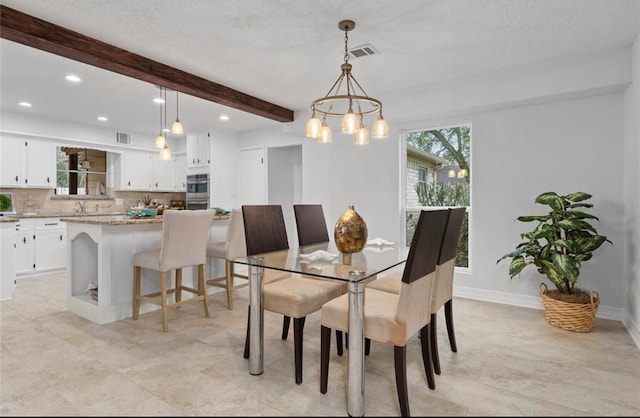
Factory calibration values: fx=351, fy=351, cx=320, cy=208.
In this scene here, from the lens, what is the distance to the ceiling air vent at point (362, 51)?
2.92m

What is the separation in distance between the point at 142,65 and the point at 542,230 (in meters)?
3.75

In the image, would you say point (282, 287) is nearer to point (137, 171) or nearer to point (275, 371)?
point (275, 371)

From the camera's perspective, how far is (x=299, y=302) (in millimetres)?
2150

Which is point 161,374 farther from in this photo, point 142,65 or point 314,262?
point 142,65

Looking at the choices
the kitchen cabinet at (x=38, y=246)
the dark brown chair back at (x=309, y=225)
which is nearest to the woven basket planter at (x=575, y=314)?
the dark brown chair back at (x=309, y=225)

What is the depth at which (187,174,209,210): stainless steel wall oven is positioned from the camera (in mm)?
6059

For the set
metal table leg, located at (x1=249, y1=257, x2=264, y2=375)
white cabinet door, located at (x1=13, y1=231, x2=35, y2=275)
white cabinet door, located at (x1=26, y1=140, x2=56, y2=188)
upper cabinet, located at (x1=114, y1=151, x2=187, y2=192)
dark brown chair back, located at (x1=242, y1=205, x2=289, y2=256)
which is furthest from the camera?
upper cabinet, located at (x1=114, y1=151, x2=187, y2=192)

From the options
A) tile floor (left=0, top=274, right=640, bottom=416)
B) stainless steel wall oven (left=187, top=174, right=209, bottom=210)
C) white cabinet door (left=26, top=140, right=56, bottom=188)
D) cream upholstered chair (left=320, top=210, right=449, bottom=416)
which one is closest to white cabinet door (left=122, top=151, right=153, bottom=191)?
stainless steel wall oven (left=187, top=174, right=209, bottom=210)

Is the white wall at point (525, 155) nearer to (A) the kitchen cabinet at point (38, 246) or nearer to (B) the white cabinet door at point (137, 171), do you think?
(B) the white cabinet door at point (137, 171)

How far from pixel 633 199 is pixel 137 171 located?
697cm

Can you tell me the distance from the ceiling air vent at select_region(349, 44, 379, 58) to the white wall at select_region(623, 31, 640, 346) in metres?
2.00

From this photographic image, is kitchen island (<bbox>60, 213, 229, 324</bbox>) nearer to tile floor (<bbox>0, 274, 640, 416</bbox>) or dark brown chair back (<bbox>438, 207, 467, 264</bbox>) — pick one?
tile floor (<bbox>0, 274, 640, 416</bbox>)

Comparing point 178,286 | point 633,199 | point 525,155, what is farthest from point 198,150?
point 633,199

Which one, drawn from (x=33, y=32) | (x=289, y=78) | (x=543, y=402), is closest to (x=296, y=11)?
(x=289, y=78)
